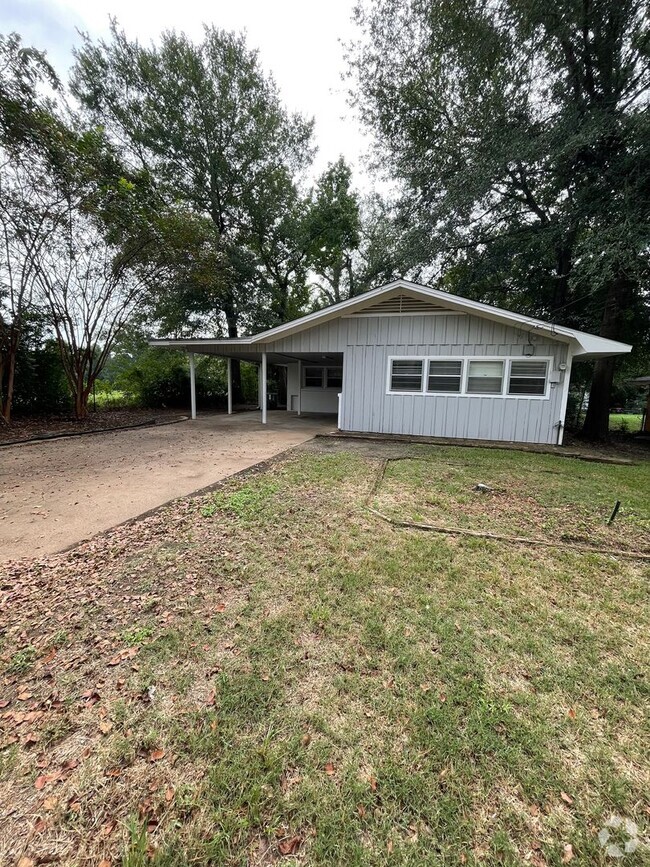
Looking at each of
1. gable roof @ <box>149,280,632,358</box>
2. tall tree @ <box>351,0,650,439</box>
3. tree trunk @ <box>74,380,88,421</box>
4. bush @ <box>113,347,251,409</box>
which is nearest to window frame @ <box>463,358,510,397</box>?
gable roof @ <box>149,280,632,358</box>

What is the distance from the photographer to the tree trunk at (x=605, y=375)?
9762mm

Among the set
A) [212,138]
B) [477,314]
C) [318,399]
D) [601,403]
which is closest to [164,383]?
[318,399]

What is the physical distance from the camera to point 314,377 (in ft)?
50.5

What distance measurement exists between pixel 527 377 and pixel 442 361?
2.03 metres

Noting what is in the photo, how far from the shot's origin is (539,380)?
845cm

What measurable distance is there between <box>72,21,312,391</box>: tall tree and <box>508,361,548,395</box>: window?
35.0 ft

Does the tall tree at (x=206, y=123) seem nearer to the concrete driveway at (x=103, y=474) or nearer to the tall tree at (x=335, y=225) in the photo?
the tall tree at (x=335, y=225)

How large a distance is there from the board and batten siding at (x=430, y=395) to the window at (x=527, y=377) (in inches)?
7.1

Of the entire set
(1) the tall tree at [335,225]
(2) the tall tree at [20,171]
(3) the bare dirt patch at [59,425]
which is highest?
(1) the tall tree at [335,225]

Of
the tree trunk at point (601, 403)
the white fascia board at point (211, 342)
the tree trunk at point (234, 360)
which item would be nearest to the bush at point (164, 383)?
the tree trunk at point (234, 360)

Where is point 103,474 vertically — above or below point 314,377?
below

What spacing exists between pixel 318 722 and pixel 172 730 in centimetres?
67

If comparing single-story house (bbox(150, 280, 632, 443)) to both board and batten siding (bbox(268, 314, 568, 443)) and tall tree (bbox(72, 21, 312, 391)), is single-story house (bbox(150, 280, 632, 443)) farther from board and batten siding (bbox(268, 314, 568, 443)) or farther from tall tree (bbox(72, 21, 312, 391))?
tall tree (bbox(72, 21, 312, 391))

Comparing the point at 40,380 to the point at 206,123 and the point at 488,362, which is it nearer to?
the point at 206,123
